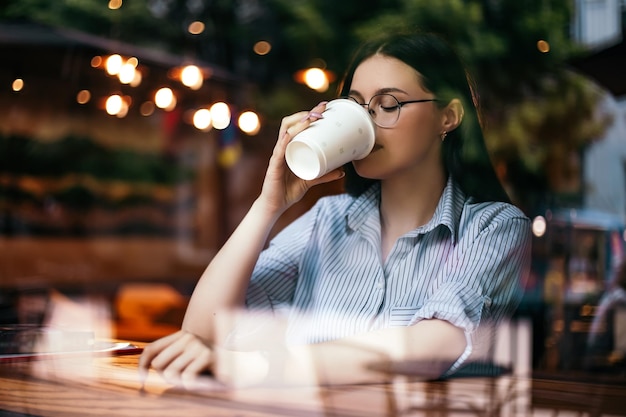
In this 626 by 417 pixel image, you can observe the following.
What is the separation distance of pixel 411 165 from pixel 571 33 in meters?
0.91

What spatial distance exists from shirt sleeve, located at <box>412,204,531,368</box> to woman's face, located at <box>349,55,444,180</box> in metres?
0.12

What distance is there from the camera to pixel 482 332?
4.33 feet

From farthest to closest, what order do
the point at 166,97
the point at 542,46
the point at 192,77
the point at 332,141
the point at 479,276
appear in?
the point at 166,97 < the point at 192,77 < the point at 542,46 < the point at 479,276 < the point at 332,141

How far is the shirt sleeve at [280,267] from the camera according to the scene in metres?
1.42

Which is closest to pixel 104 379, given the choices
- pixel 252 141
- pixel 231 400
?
pixel 231 400

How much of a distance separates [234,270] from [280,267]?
107 millimetres

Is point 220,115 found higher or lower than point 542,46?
lower

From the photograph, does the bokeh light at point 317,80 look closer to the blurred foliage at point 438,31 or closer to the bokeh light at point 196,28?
the blurred foliage at point 438,31

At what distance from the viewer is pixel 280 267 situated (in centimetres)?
146

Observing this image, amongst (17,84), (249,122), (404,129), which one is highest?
(17,84)

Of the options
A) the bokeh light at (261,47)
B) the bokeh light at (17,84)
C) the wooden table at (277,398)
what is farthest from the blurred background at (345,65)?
the bokeh light at (17,84)

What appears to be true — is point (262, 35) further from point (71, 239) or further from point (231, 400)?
point (71, 239)

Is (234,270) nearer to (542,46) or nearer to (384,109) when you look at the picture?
(384,109)

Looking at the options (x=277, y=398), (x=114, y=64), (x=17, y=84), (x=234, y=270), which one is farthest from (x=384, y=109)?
(x=17, y=84)
